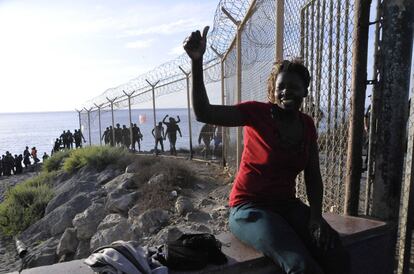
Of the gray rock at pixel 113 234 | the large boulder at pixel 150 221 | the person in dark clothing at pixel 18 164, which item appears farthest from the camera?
the person in dark clothing at pixel 18 164

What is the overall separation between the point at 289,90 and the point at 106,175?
9270 millimetres

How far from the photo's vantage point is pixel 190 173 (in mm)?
8281

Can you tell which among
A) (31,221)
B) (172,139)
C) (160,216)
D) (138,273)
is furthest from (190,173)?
(172,139)

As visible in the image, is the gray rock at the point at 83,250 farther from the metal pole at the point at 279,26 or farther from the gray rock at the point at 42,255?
the metal pole at the point at 279,26

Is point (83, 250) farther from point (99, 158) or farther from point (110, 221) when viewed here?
point (99, 158)

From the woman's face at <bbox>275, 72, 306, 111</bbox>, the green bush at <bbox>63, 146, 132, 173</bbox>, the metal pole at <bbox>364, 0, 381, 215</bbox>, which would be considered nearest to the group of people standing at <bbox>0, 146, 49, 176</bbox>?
the green bush at <bbox>63, 146, 132, 173</bbox>

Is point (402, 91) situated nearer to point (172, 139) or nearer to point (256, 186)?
point (256, 186)

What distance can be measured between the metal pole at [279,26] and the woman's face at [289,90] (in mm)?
1771

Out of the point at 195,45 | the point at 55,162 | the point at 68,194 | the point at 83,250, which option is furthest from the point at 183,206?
the point at 55,162

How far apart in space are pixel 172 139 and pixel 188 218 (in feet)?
31.4

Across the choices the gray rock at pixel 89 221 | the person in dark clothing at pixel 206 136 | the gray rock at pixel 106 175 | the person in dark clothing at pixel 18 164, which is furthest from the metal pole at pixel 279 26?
the person in dark clothing at pixel 18 164

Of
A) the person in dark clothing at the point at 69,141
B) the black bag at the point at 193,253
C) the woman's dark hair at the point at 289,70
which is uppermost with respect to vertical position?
the woman's dark hair at the point at 289,70

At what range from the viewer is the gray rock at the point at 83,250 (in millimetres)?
6993

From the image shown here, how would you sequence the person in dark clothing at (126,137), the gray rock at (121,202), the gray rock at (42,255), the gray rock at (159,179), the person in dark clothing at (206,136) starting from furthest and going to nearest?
the person in dark clothing at (126,137) → the person in dark clothing at (206,136) → the gray rock at (159,179) → the gray rock at (121,202) → the gray rock at (42,255)
